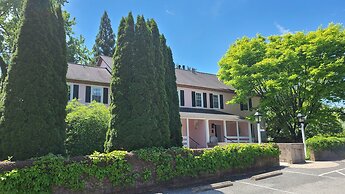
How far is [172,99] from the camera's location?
11008mm

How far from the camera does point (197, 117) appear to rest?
18875 millimetres

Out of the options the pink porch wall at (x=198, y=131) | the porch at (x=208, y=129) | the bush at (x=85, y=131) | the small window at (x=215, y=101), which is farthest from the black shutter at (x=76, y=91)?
the small window at (x=215, y=101)

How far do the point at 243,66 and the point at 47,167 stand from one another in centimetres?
1672

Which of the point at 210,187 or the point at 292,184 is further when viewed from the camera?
the point at 292,184

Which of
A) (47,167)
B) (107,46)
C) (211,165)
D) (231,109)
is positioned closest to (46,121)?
(47,167)

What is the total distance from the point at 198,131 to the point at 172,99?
10.9m

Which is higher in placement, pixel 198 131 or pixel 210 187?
pixel 198 131

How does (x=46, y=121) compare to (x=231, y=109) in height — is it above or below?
below

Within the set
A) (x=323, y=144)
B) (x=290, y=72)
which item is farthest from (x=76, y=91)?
(x=323, y=144)

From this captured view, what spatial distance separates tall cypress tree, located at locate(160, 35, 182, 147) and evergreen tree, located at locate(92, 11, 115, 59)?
3465 cm

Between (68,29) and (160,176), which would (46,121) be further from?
(68,29)

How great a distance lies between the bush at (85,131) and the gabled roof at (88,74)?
5.97m

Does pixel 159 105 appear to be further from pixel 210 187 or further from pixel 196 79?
pixel 196 79

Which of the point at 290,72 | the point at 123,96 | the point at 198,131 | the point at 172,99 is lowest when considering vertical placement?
the point at 198,131
